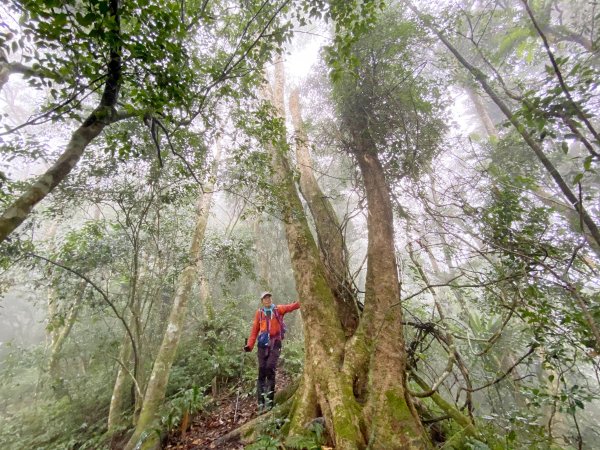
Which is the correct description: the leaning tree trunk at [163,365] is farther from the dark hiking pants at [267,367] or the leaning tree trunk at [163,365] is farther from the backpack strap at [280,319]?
the backpack strap at [280,319]

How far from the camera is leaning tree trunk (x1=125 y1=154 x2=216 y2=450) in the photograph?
16.2 feet

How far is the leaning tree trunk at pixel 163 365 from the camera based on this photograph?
4951 mm

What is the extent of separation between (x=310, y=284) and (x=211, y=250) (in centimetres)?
408

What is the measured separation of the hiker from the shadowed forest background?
42 centimetres

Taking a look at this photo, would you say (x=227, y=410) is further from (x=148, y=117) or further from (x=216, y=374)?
(x=148, y=117)

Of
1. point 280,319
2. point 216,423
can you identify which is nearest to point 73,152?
point 280,319

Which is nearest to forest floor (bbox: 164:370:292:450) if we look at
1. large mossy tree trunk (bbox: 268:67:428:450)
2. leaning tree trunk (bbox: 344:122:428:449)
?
large mossy tree trunk (bbox: 268:67:428:450)

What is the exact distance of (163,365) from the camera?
19.8 ft

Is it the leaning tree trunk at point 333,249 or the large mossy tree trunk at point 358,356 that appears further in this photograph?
the leaning tree trunk at point 333,249

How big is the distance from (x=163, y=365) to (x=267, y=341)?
7.36 ft

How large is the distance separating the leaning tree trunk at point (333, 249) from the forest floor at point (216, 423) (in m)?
2.45

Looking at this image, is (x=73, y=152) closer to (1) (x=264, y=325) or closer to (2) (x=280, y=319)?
(1) (x=264, y=325)

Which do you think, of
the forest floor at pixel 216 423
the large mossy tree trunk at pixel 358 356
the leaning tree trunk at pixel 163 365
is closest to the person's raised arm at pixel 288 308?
the large mossy tree trunk at pixel 358 356

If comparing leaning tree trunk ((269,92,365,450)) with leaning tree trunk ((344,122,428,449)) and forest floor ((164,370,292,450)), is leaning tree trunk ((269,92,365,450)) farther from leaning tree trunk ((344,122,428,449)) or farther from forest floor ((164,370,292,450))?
forest floor ((164,370,292,450))
